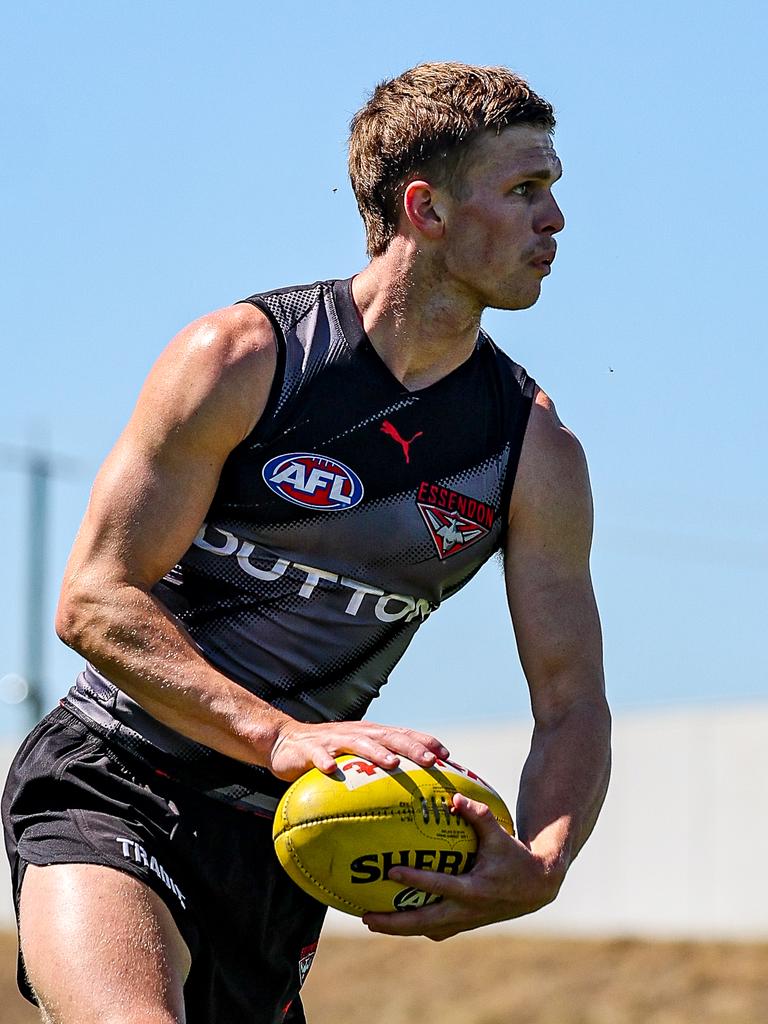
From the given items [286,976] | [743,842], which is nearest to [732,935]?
[743,842]

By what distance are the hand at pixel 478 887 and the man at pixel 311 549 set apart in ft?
0.08

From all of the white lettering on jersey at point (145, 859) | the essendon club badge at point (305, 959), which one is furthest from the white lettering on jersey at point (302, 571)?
the essendon club badge at point (305, 959)

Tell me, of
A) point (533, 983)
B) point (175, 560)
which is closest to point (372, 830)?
point (175, 560)

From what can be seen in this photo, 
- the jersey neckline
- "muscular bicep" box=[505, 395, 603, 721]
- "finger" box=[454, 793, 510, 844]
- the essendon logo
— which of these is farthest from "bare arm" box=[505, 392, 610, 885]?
"finger" box=[454, 793, 510, 844]

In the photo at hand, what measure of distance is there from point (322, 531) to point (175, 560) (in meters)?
0.47

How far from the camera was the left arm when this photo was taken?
15.7 feet

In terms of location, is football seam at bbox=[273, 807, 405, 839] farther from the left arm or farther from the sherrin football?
the left arm

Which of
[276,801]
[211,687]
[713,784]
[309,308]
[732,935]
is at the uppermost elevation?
[309,308]

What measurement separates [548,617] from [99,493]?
1.36 m

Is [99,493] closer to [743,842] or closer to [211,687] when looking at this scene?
[211,687]

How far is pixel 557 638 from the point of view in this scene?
5039 mm

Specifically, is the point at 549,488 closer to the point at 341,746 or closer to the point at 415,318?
the point at 415,318

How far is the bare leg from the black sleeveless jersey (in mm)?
504

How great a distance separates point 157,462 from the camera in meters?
4.52
